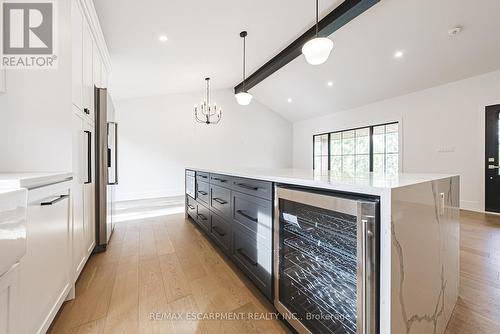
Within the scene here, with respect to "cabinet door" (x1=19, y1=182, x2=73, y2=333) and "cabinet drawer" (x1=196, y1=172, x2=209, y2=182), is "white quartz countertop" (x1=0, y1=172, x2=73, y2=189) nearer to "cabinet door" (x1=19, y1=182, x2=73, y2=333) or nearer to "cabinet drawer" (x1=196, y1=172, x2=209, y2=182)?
"cabinet door" (x1=19, y1=182, x2=73, y2=333)

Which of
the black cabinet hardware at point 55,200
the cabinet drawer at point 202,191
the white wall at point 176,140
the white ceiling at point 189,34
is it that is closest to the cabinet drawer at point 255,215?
the cabinet drawer at point 202,191

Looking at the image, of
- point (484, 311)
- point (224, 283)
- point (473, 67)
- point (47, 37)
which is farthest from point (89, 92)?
point (473, 67)

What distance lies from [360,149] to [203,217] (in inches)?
192

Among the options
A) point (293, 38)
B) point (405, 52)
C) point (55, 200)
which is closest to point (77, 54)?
point (55, 200)

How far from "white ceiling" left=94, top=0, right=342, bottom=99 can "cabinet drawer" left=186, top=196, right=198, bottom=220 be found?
2.38 metres

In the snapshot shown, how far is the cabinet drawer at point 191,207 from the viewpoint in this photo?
9.93 feet

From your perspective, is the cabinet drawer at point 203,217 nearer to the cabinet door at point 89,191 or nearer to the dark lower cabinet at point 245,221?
the dark lower cabinet at point 245,221

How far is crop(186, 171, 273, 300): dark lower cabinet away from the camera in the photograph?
53.2 inches

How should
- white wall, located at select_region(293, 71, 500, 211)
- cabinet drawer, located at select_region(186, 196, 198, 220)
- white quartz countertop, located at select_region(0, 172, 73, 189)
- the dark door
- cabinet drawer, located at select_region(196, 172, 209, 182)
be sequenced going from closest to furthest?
1. white quartz countertop, located at select_region(0, 172, 73, 189)
2. cabinet drawer, located at select_region(196, 172, 209, 182)
3. cabinet drawer, located at select_region(186, 196, 198, 220)
4. the dark door
5. white wall, located at select_region(293, 71, 500, 211)

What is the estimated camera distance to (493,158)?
3.62 metres

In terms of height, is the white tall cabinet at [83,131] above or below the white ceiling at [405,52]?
below

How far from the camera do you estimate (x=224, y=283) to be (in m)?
1.66

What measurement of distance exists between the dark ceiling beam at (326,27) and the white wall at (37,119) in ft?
10.4

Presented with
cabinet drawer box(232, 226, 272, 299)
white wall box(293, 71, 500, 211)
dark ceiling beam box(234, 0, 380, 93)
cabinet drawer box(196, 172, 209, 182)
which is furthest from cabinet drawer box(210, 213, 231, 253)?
white wall box(293, 71, 500, 211)
